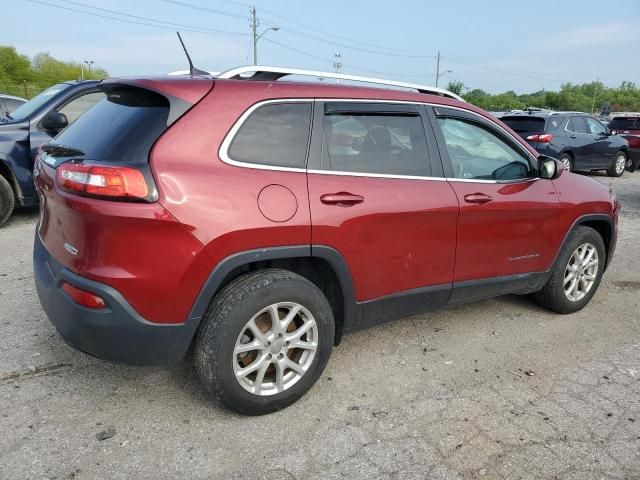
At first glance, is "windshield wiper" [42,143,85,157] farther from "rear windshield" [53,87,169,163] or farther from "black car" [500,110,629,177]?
"black car" [500,110,629,177]

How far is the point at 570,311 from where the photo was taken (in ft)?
14.4

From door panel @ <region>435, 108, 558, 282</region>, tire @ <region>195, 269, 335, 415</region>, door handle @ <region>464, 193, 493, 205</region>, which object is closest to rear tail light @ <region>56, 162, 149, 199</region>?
tire @ <region>195, 269, 335, 415</region>

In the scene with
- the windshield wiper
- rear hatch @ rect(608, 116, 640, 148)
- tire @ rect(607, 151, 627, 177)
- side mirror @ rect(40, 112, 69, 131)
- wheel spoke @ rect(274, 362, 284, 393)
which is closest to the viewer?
the windshield wiper

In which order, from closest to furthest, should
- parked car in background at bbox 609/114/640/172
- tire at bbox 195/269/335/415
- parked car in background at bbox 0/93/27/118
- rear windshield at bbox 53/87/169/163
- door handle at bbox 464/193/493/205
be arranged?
rear windshield at bbox 53/87/169/163, tire at bbox 195/269/335/415, door handle at bbox 464/193/493/205, parked car in background at bbox 0/93/27/118, parked car in background at bbox 609/114/640/172

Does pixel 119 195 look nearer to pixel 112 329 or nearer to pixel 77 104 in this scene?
pixel 112 329

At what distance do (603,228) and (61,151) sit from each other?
14.0 ft

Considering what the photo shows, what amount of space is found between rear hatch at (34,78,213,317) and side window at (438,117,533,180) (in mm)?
1671

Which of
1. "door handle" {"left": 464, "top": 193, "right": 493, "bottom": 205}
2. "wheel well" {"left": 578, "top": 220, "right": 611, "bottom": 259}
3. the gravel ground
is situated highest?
"door handle" {"left": 464, "top": 193, "right": 493, "bottom": 205}

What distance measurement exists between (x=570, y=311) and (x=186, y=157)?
3464mm

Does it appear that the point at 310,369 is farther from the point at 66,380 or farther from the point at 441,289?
the point at 66,380

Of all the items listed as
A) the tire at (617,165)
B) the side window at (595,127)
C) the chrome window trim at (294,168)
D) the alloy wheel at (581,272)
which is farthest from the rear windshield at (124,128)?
the tire at (617,165)

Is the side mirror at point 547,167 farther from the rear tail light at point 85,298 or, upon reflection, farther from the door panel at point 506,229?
the rear tail light at point 85,298

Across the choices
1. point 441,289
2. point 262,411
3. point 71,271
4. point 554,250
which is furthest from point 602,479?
point 71,271

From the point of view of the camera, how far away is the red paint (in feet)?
7.80
